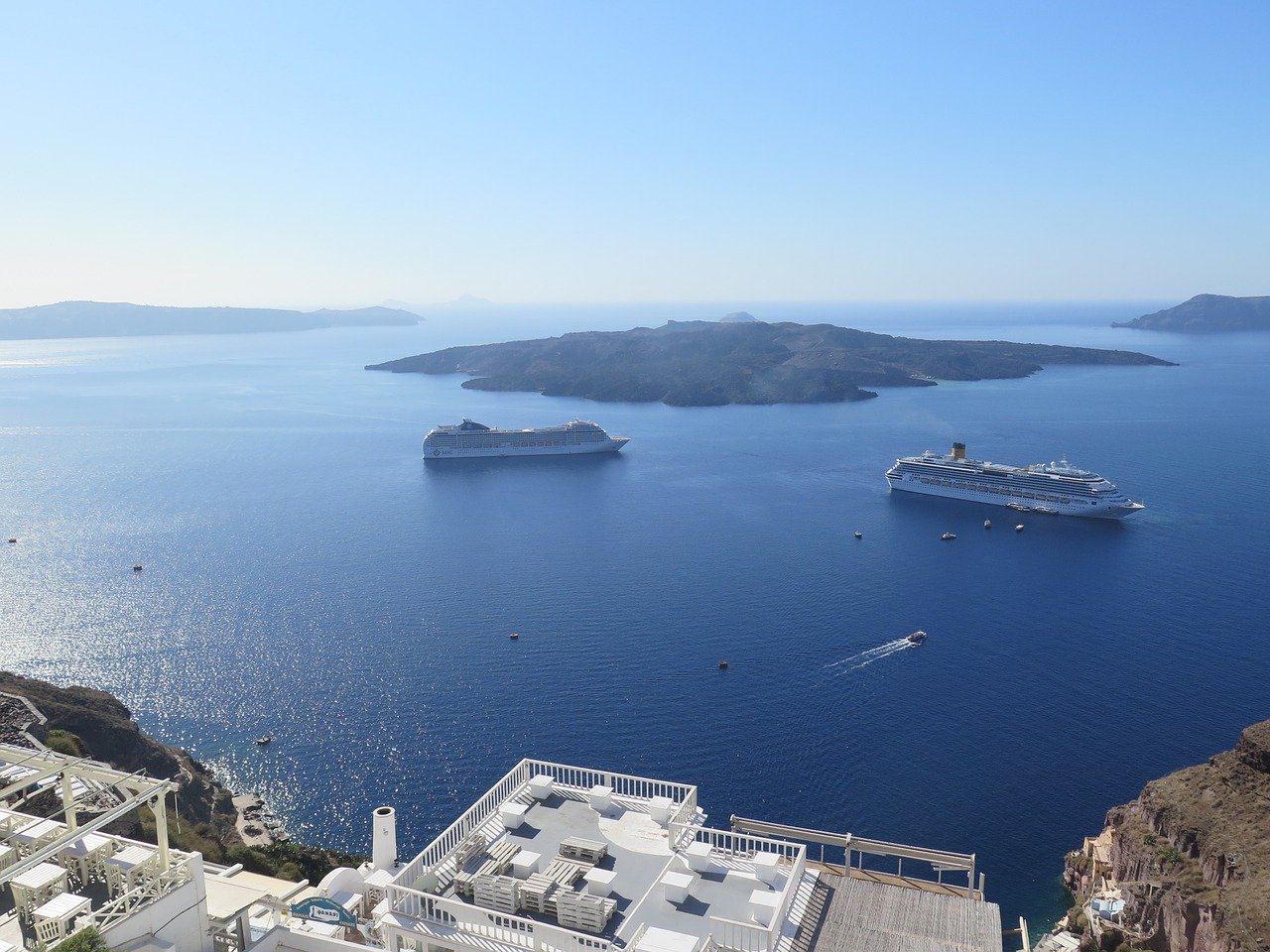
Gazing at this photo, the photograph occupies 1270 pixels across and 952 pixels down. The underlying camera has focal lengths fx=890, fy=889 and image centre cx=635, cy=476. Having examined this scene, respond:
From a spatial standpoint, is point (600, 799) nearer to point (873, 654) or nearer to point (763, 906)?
point (763, 906)

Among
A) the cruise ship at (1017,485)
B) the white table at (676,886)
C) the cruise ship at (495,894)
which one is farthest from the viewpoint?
the cruise ship at (1017,485)

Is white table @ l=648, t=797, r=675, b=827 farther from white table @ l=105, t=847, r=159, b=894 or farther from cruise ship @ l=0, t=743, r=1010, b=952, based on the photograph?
white table @ l=105, t=847, r=159, b=894

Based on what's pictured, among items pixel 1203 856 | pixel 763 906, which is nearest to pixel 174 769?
pixel 763 906

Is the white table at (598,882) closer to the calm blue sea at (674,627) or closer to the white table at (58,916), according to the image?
the white table at (58,916)

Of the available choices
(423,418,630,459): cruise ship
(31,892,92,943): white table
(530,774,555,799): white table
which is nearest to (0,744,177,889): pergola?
(31,892,92,943): white table

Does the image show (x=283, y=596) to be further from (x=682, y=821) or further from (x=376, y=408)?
(x=376, y=408)

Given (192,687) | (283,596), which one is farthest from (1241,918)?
(283,596)

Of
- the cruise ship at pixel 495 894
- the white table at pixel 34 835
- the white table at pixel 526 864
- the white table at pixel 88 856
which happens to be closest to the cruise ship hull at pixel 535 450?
the cruise ship at pixel 495 894
